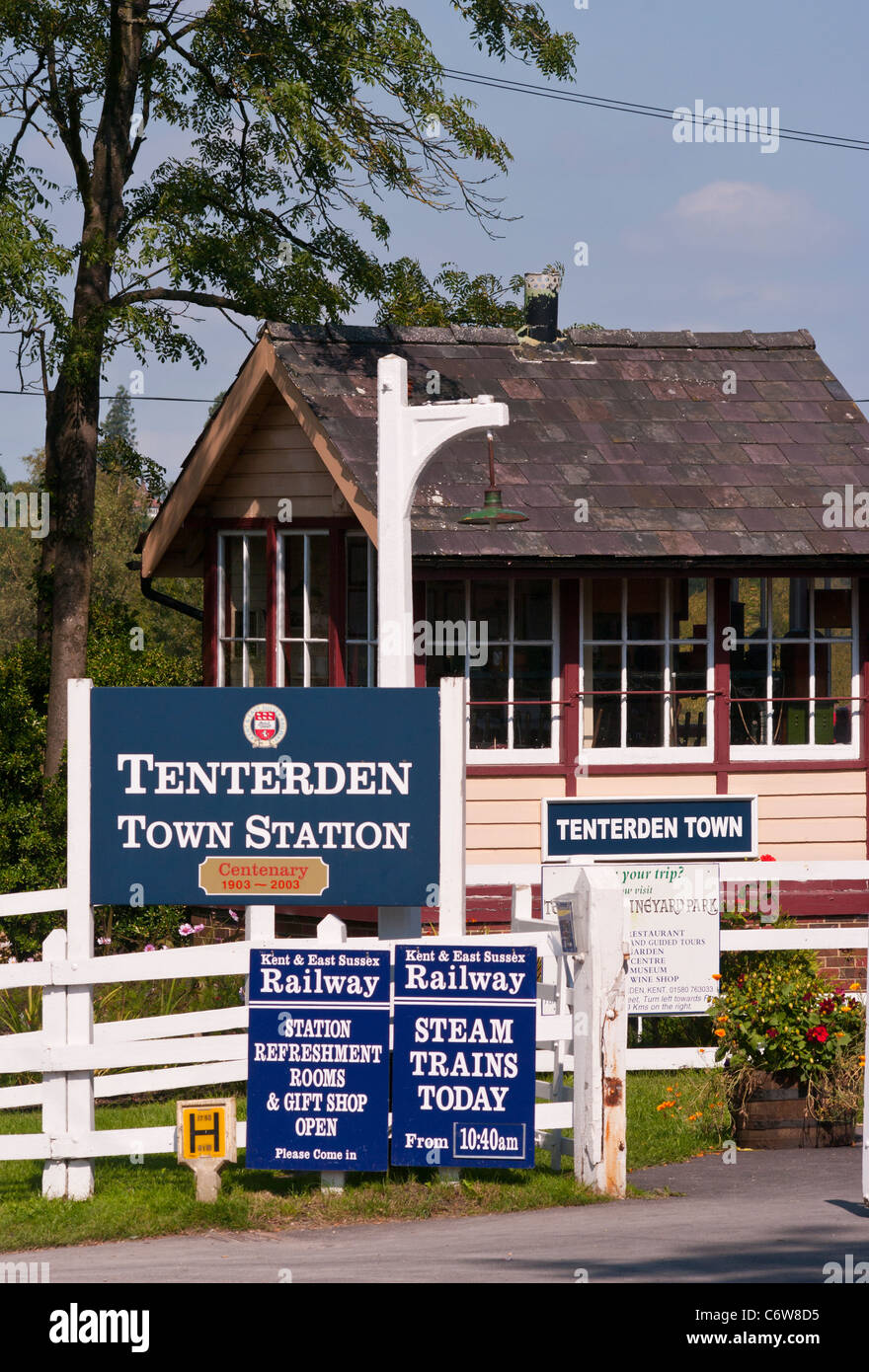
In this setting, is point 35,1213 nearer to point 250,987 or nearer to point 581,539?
point 250,987

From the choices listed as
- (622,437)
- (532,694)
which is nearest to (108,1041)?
(532,694)

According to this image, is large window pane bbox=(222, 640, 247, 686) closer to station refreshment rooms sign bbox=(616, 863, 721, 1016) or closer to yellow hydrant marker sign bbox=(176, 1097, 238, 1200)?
station refreshment rooms sign bbox=(616, 863, 721, 1016)

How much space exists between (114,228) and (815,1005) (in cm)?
1205

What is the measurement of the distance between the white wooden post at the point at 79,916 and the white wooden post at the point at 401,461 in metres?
1.72

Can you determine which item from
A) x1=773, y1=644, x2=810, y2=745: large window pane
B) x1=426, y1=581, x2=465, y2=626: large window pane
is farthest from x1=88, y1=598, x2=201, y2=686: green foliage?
x1=773, y1=644, x2=810, y2=745: large window pane

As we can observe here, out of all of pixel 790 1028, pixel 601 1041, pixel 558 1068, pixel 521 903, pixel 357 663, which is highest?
pixel 357 663

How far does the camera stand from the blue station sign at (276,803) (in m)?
7.96

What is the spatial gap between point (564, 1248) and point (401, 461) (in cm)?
433

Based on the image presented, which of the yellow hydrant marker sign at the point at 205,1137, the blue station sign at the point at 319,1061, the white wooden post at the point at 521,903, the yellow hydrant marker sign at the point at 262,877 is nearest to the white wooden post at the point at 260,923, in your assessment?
the yellow hydrant marker sign at the point at 262,877

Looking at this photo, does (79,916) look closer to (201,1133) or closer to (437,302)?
(201,1133)

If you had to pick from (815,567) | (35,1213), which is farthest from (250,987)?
(815,567)

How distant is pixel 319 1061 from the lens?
299 inches

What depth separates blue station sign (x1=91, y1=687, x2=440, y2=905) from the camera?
796 cm

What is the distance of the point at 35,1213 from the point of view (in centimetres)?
750
